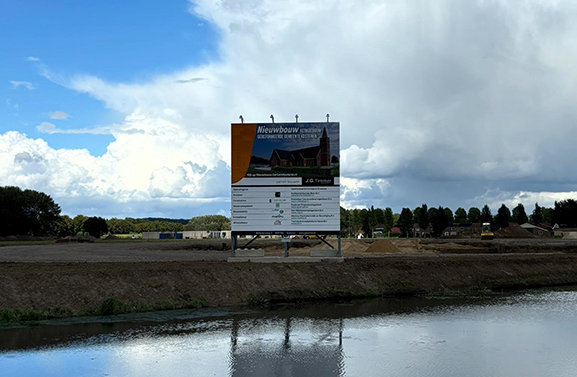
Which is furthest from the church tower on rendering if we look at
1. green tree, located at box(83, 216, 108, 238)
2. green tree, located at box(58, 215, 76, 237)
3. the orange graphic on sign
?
green tree, located at box(58, 215, 76, 237)

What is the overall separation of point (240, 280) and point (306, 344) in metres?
13.0

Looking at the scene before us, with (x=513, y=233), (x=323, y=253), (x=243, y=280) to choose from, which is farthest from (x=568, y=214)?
(x=243, y=280)

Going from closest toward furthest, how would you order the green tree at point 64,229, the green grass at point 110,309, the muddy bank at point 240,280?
the green grass at point 110,309 < the muddy bank at point 240,280 < the green tree at point 64,229

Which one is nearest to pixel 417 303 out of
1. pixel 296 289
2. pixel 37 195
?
pixel 296 289

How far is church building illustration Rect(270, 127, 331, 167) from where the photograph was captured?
37.6 metres

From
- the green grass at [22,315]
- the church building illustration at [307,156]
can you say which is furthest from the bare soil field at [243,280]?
the church building illustration at [307,156]

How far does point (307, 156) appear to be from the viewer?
37.8m

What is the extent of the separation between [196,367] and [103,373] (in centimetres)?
284

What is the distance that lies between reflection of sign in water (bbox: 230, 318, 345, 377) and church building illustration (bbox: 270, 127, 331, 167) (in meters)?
14.5

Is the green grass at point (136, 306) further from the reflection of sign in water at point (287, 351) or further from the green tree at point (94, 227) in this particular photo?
the green tree at point (94, 227)

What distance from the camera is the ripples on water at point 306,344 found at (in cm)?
1741

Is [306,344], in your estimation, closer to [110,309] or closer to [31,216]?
[110,309]

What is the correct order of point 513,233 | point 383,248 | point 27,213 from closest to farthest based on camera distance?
point 383,248 < point 513,233 < point 27,213

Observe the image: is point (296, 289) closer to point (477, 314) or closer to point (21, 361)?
point (477, 314)
